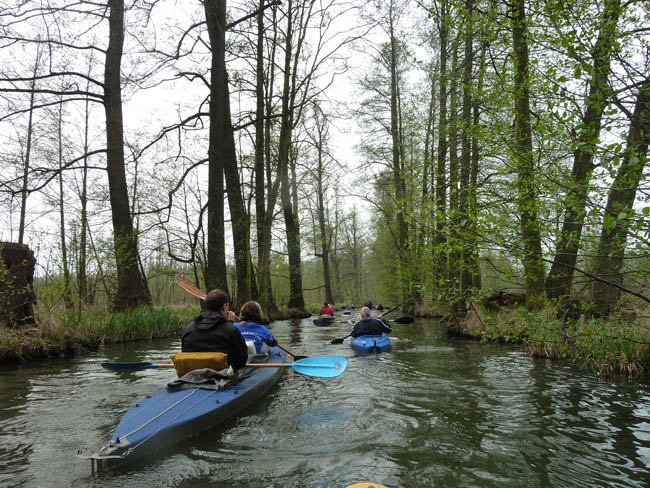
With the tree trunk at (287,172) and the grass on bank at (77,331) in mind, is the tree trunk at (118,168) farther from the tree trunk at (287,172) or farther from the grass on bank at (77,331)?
the tree trunk at (287,172)

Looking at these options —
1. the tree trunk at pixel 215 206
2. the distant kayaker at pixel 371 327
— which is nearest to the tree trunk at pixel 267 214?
the tree trunk at pixel 215 206

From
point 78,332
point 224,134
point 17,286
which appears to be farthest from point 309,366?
point 224,134

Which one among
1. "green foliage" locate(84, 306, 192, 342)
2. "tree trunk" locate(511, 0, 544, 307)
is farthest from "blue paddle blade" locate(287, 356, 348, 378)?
"green foliage" locate(84, 306, 192, 342)

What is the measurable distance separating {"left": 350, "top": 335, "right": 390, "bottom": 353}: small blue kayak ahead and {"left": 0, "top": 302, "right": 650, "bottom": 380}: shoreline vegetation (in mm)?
1822

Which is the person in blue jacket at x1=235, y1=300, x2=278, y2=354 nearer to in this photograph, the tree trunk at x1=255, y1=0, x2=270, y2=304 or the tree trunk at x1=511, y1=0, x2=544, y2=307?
the tree trunk at x1=511, y1=0, x2=544, y2=307

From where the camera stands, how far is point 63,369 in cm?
665

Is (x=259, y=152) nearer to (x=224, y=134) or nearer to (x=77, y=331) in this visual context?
(x=224, y=134)

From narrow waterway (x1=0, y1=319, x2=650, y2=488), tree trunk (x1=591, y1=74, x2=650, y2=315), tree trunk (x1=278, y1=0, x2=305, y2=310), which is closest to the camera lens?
tree trunk (x1=591, y1=74, x2=650, y2=315)

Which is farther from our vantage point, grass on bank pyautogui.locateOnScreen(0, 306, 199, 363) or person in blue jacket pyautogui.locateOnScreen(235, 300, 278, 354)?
grass on bank pyautogui.locateOnScreen(0, 306, 199, 363)

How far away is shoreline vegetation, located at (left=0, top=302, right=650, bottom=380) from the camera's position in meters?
4.56

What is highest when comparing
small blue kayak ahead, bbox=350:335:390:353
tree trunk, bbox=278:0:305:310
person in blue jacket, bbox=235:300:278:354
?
tree trunk, bbox=278:0:305:310

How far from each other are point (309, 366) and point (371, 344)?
3.33 metres

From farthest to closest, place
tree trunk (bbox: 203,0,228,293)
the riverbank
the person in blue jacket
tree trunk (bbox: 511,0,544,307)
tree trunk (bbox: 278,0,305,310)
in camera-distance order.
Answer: tree trunk (bbox: 278,0,305,310), tree trunk (bbox: 203,0,228,293), the riverbank, the person in blue jacket, tree trunk (bbox: 511,0,544,307)

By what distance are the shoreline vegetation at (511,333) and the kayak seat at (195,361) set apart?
117 inches
